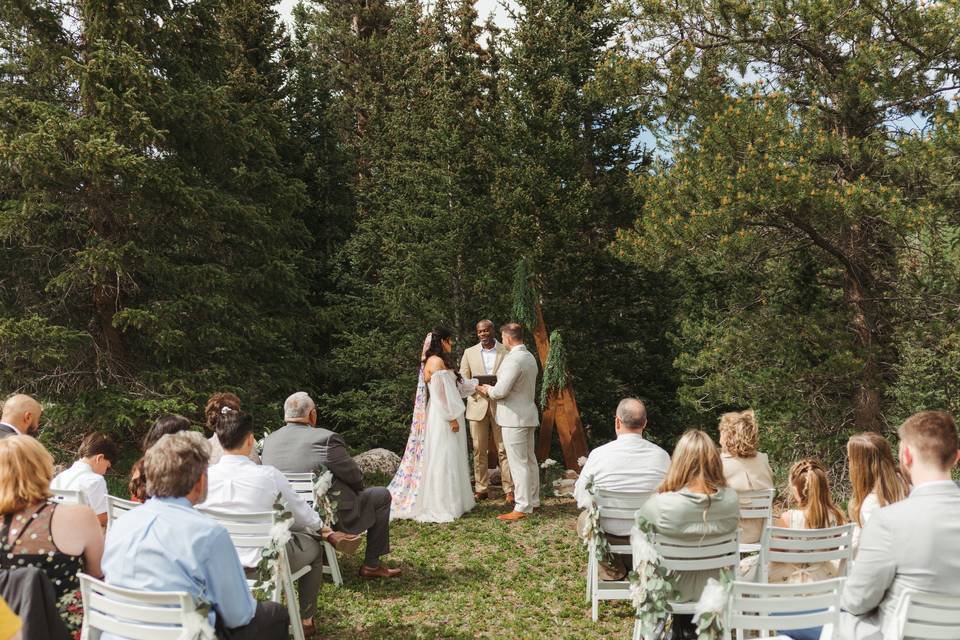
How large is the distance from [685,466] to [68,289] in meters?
10.6

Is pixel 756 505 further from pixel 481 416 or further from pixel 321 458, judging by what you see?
pixel 481 416

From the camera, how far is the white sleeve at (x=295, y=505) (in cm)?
495

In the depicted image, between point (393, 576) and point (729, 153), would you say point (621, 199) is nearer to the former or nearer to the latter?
point (729, 153)

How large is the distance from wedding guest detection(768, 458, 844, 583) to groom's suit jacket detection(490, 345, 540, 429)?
4.19 metres

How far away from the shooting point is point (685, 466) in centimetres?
426

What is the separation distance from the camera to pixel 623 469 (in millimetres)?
5438

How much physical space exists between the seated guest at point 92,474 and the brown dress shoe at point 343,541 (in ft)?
4.93

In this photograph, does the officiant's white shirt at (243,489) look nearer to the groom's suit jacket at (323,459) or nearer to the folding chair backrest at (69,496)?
the folding chair backrest at (69,496)

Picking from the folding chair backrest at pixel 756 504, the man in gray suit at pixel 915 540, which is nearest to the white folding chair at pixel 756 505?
the folding chair backrest at pixel 756 504

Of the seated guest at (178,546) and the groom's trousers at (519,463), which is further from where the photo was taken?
the groom's trousers at (519,463)

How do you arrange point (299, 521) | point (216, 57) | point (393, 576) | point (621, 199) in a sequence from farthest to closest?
point (621, 199)
point (216, 57)
point (393, 576)
point (299, 521)

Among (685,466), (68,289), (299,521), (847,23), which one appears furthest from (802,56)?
(68,289)

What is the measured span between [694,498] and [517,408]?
447 cm

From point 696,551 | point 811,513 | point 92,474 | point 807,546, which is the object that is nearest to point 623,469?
point 696,551
